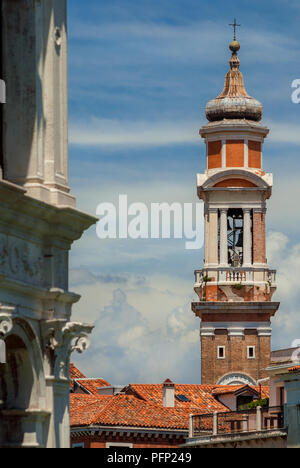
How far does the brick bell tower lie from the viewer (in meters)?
73.4

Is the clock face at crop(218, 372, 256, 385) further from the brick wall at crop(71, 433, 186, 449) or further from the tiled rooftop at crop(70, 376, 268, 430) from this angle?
the brick wall at crop(71, 433, 186, 449)

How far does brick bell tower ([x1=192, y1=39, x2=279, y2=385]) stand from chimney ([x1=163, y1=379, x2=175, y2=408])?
10406 millimetres

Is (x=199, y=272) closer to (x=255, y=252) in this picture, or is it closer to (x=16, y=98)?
(x=255, y=252)

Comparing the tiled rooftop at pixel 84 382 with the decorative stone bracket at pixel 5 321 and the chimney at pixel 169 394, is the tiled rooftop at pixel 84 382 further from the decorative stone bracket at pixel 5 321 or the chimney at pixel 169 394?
the decorative stone bracket at pixel 5 321

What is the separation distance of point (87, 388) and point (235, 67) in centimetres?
2097

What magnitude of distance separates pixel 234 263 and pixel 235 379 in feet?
17.9

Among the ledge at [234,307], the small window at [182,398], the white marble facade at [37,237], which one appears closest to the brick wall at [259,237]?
the ledge at [234,307]

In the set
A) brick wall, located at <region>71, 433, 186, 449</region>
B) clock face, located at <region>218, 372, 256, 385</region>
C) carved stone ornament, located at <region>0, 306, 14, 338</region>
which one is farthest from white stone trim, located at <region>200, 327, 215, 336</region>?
carved stone ornament, located at <region>0, 306, 14, 338</region>

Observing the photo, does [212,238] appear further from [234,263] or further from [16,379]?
[16,379]

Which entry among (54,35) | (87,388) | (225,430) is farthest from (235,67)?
(54,35)

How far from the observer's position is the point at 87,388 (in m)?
65.7

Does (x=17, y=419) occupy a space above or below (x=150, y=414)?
below
